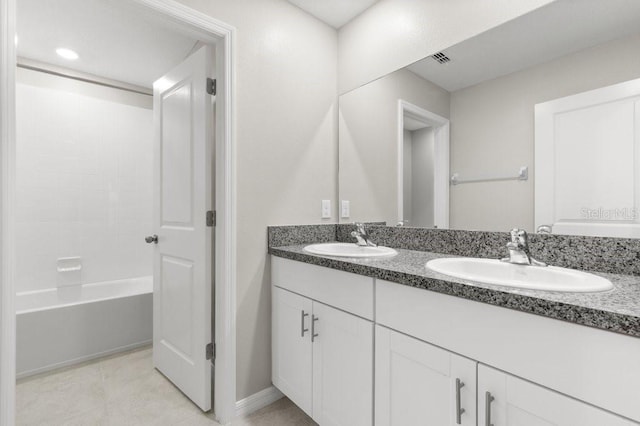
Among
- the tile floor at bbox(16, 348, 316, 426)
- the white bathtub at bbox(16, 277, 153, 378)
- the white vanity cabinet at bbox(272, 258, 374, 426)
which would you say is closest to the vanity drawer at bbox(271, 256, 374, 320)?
the white vanity cabinet at bbox(272, 258, 374, 426)

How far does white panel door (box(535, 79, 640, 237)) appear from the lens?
1026mm

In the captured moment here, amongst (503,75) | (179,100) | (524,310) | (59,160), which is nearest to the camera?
(524,310)

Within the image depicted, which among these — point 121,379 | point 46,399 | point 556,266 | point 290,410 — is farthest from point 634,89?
point 46,399

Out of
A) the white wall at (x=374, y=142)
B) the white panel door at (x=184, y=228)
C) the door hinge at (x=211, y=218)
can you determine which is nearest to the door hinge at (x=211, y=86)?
the white panel door at (x=184, y=228)

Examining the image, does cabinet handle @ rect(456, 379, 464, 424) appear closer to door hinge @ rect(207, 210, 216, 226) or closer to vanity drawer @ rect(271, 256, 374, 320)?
vanity drawer @ rect(271, 256, 374, 320)

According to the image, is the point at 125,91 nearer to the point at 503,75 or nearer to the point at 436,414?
the point at 503,75

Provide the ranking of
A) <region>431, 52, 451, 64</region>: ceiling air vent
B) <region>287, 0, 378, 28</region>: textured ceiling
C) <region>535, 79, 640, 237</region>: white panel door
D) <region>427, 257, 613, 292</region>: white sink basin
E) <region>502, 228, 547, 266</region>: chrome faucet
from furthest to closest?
<region>287, 0, 378, 28</region>: textured ceiling
<region>431, 52, 451, 64</region>: ceiling air vent
<region>502, 228, 547, 266</region>: chrome faucet
<region>535, 79, 640, 237</region>: white panel door
<region>427, 257, 613, 292</region>: white sink basin

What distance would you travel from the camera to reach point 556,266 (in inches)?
45.9

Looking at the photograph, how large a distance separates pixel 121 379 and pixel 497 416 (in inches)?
84.1

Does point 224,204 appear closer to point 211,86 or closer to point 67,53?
point 211,86

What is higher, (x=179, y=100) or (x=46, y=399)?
(x=179, y=100)

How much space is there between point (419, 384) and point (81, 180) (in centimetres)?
314

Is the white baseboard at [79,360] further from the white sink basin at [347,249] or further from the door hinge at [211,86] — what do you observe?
the door hinge at [211,86]

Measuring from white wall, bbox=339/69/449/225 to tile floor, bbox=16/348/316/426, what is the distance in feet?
→ 4.00
